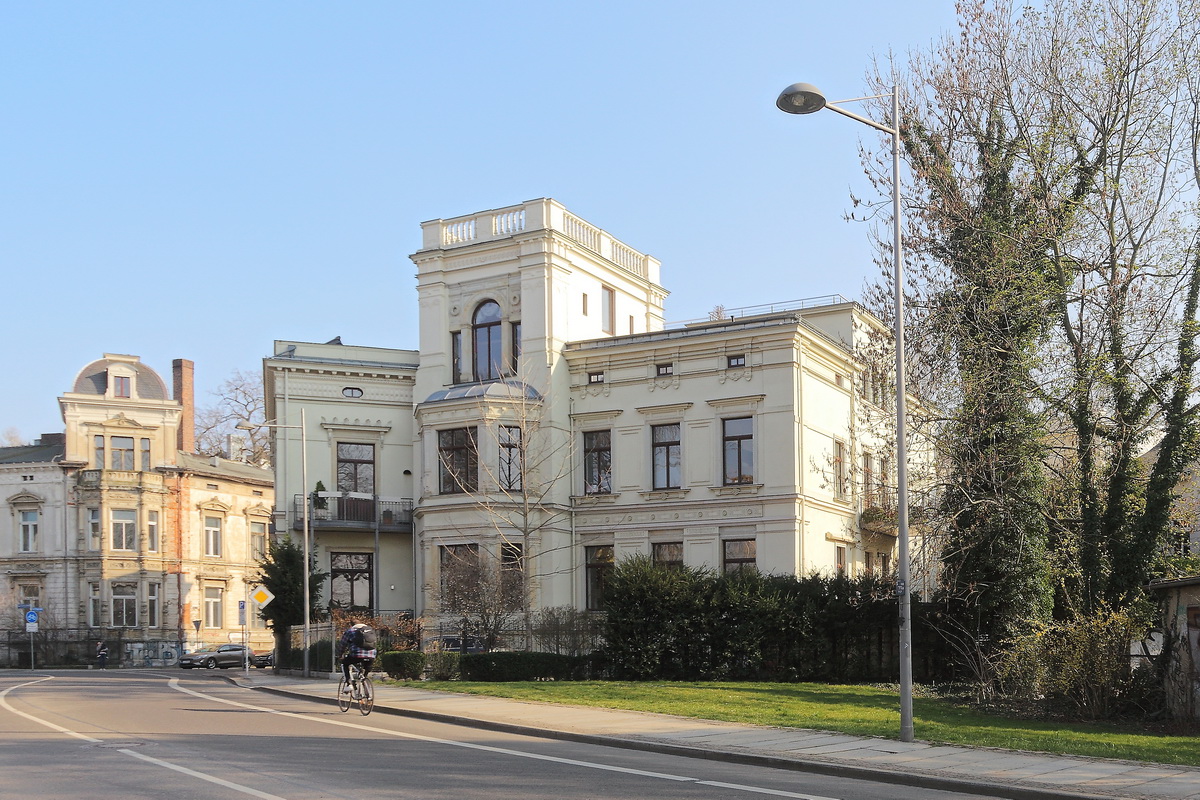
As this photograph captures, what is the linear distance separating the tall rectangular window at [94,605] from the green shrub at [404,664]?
35805mm

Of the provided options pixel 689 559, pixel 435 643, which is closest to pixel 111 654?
pixel 435 643

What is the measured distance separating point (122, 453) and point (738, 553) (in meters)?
38.8

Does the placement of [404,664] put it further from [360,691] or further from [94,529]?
[94,529]

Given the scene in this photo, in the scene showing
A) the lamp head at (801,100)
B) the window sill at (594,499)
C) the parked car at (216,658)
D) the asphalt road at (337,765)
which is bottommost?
the parked car at (216,658)

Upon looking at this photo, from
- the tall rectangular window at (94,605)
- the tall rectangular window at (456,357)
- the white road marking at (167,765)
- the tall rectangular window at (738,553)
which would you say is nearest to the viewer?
the white road marking at (167,765)

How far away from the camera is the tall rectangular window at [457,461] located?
39406 mm

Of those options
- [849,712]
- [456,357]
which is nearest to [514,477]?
[456,357]

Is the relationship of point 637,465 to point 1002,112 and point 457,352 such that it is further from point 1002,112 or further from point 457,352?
point 1002,112

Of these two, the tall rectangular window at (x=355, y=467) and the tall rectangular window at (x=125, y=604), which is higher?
the tall rectangular window at (x=355, y=467)

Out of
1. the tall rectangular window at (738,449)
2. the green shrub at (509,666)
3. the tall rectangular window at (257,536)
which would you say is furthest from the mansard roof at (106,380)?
the green shrub at (509,666)

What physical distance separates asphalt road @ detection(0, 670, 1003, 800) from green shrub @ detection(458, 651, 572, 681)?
8.44m

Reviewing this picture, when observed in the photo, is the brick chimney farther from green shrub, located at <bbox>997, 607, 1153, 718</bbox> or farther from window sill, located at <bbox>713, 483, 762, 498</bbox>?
green shrub, located at <bbox>997, 607, 1153, 718</bbox>

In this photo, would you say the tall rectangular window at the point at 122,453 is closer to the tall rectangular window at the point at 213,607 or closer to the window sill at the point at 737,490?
the tall rectangular window at the point at 213,607

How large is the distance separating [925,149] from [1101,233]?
4.15 m
